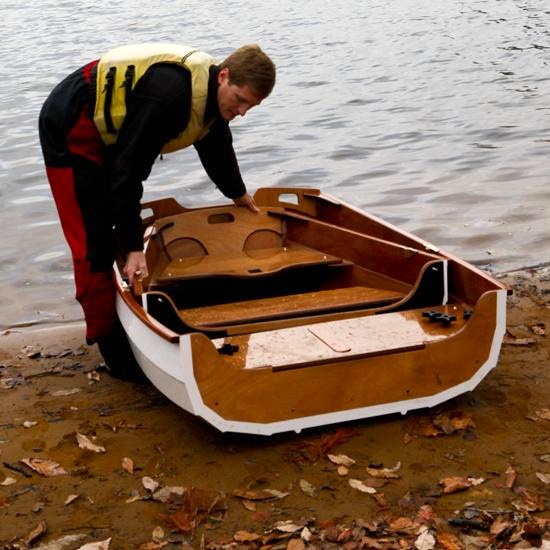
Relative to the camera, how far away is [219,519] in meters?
3.89

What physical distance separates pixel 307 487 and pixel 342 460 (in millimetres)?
260

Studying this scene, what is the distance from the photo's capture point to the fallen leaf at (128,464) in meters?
4.34

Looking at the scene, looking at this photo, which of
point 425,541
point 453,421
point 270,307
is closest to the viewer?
point 425,541

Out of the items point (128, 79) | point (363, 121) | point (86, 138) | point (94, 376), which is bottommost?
point (363, 121)

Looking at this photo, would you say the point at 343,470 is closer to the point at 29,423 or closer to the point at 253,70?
the point at 29,423

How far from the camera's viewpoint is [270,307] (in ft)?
17.1

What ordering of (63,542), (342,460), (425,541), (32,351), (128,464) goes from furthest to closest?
(32,351), (128,464), (342,460), (63,542), (425,541)

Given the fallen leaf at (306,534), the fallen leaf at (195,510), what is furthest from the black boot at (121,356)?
the fallen leaf at (306,534)

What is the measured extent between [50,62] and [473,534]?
17.4m

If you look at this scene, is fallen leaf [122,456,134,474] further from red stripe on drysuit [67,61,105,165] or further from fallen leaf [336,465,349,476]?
red stripe on drysuit [67,61,105,165]

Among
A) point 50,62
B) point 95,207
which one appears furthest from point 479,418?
point 50,62

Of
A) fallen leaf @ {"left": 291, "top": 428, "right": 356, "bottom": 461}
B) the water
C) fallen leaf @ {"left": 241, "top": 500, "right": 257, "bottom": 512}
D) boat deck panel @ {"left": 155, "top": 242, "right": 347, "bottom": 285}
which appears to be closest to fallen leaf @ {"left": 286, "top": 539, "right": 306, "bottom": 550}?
fallen leaf @ {"left": 241, "top": 500, "right": 257, "bottom": 512}

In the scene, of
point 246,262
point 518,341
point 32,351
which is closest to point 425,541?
point 518,341

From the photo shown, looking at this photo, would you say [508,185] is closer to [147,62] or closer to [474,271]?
[474,271]
